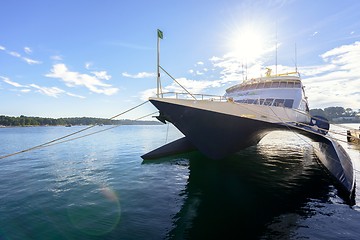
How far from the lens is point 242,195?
1040 centimetres

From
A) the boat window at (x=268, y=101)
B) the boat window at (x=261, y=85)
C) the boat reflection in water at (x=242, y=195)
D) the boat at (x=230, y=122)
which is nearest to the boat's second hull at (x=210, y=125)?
the boat at (x=230, y=122)

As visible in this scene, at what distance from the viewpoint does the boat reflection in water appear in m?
7.20

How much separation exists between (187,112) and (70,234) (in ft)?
25.4

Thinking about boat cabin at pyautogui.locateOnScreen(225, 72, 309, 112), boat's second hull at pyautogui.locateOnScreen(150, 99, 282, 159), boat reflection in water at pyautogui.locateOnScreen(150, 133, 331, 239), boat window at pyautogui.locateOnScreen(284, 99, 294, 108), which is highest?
boat cabin at pyautogui.locateOnScreen(225, 72, 309, 112)

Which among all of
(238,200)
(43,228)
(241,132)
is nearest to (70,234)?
(43,228)

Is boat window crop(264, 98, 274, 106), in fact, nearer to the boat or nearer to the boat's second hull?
the boat

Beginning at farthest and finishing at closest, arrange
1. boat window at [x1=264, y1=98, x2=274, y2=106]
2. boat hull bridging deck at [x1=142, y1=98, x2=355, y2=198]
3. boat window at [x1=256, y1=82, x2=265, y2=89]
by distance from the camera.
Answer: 1. boat window at [x1=256, y1=82, x2=265, y2=89]
2. boat window at [x1=264, y1=98, x2=274, y2=106]
3. boat hull bridging deck at [x1=142, y1=98, x2=355, y2=198]

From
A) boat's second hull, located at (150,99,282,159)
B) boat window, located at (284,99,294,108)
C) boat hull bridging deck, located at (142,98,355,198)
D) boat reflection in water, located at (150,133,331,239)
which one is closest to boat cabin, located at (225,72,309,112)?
boat window, located at (284,99,294,108)

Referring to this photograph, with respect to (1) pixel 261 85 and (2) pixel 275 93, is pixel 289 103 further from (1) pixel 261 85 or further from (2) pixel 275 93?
(1) pixel 261 85

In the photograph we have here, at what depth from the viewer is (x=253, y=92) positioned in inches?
738

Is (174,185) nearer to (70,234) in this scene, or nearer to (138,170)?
(138,170)

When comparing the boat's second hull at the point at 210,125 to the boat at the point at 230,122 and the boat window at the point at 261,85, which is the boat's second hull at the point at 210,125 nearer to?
the boat at the point at 230,122

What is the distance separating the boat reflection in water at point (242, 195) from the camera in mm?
7199

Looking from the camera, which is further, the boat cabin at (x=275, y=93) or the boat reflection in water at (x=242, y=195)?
the boat cabin at (x=275, y=93)
